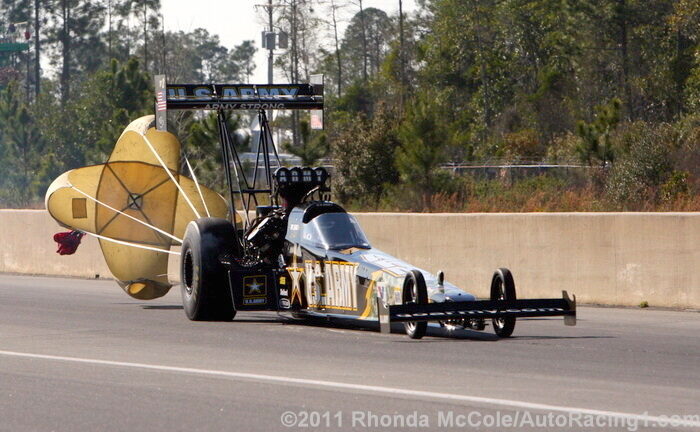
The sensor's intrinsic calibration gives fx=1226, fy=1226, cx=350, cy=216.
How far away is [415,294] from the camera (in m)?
12.6

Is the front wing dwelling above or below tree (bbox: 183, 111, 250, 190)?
below

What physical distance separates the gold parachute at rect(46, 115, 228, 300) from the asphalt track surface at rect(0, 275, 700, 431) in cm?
329

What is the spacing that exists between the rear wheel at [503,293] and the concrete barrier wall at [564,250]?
4.44m

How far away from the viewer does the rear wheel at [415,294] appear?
12578 mm

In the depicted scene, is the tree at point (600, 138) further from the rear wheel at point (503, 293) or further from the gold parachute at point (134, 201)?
the rear wheel at point (503, 293)

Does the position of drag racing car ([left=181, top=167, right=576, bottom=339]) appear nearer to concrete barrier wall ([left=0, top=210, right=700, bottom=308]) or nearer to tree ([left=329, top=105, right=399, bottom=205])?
concrete barrier wall ([left=0, top=210, right=700, bottom=308])

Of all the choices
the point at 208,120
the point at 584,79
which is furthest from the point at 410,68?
the point at 208,120

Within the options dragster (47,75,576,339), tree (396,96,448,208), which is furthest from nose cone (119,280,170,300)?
tree (396,96,448,208)

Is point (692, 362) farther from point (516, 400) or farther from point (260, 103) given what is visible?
point (260, 103)

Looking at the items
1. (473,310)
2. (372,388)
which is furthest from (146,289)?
(372,388)

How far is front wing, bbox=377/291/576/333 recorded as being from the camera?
12367 mm

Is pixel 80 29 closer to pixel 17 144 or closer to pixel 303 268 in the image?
pixel 17 144

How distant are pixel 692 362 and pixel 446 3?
73014 millimetres

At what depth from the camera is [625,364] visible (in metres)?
11.3
